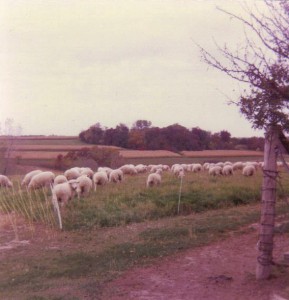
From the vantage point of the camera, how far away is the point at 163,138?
44500mm

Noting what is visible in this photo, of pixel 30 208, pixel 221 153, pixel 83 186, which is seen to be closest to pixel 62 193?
pixel 30 208

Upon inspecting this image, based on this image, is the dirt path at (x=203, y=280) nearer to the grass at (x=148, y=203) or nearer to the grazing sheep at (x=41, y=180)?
A: the grass at (x=148, y=203)

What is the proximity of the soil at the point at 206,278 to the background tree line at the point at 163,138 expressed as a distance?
3163 cm

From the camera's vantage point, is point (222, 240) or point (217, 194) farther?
point (217, 194)

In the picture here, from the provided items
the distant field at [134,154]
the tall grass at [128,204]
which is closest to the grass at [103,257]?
the tall grass at [128,204]

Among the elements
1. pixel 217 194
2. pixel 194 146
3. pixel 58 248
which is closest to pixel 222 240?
pixel 58 248

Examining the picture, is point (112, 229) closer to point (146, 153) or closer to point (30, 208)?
point (30, 208)

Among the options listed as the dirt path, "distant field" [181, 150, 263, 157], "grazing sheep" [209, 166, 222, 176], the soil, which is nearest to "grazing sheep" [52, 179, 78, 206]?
the soil

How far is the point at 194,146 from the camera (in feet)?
146

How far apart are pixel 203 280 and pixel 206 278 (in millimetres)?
102

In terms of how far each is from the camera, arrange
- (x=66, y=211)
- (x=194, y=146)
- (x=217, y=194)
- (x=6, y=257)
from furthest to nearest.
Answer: (x=194, y=146) → (x=217, y=194) → (x=66, y=211) → (x=6, y=257)

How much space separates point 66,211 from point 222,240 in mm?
5608

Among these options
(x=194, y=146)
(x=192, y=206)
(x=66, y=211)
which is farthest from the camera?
(x=194, y=146)

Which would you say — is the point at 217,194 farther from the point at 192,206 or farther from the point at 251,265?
the point at 251,265
